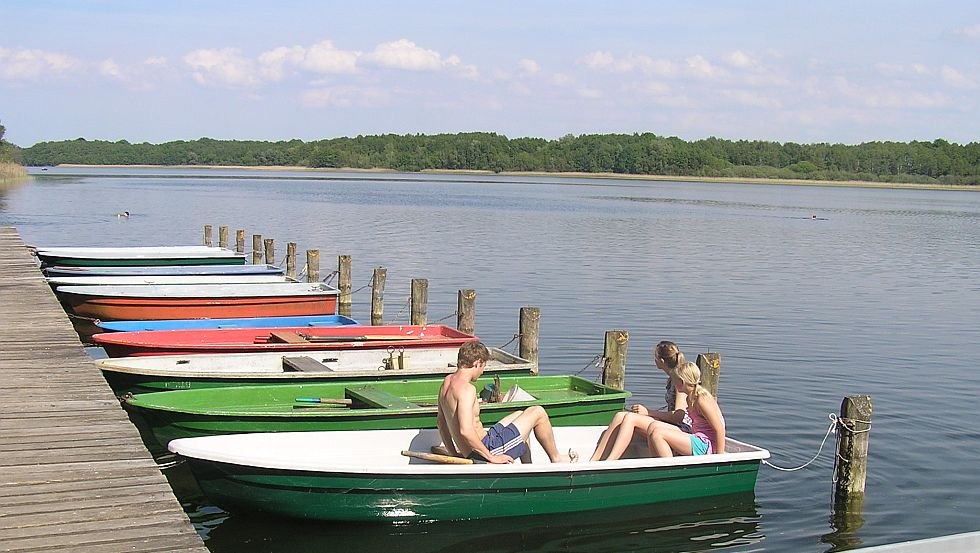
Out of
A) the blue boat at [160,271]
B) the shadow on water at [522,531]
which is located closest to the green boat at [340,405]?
the shadow on water at [522,531]

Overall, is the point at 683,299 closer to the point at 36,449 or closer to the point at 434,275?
the point at 434,275

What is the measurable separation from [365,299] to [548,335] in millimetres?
5998

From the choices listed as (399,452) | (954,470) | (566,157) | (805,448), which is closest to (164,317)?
(399,452)

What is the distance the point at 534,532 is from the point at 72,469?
159 inches

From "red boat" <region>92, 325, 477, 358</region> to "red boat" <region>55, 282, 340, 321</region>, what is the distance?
3.45 meters

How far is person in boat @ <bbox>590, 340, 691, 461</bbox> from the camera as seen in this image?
9820 millimetres

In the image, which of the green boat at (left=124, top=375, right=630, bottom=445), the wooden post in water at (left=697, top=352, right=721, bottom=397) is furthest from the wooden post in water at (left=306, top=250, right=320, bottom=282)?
the wooden post in water at (left=697, top=352, right=721, bottom=397)

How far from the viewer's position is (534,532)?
9.83 metres

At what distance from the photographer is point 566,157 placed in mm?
169000

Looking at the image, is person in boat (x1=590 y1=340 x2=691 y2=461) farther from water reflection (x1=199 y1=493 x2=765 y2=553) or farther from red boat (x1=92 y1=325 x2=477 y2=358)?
red boat (x1=92 y1=325 x2=477 y2=358)

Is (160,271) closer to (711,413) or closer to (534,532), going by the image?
(534,532)

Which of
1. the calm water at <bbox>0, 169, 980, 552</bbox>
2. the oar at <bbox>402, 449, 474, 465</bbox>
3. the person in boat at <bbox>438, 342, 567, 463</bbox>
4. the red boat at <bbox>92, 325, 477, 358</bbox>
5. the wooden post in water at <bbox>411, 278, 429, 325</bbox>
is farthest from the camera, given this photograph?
the wooden post in water at <bbox>411, 278, 429, 325</bbox>

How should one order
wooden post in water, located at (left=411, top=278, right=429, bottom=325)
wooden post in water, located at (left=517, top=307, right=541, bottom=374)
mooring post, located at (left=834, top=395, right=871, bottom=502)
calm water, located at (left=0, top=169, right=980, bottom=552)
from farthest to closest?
1. wooden post in water, located at (left=411, top=278, right=429, bottom=325)
2. wooden post in water, located at (left=517, top=307, right=541, bottom=374)
3. mooring post, located at (left=834, top=395, right=871, bottom=502)
4. calm water, located at (left=0, top=169, right=980, bottom=552)

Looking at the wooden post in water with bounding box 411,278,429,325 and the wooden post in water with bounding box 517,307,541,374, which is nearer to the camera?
the wooden post in water with bounding box 517,307,541,374
